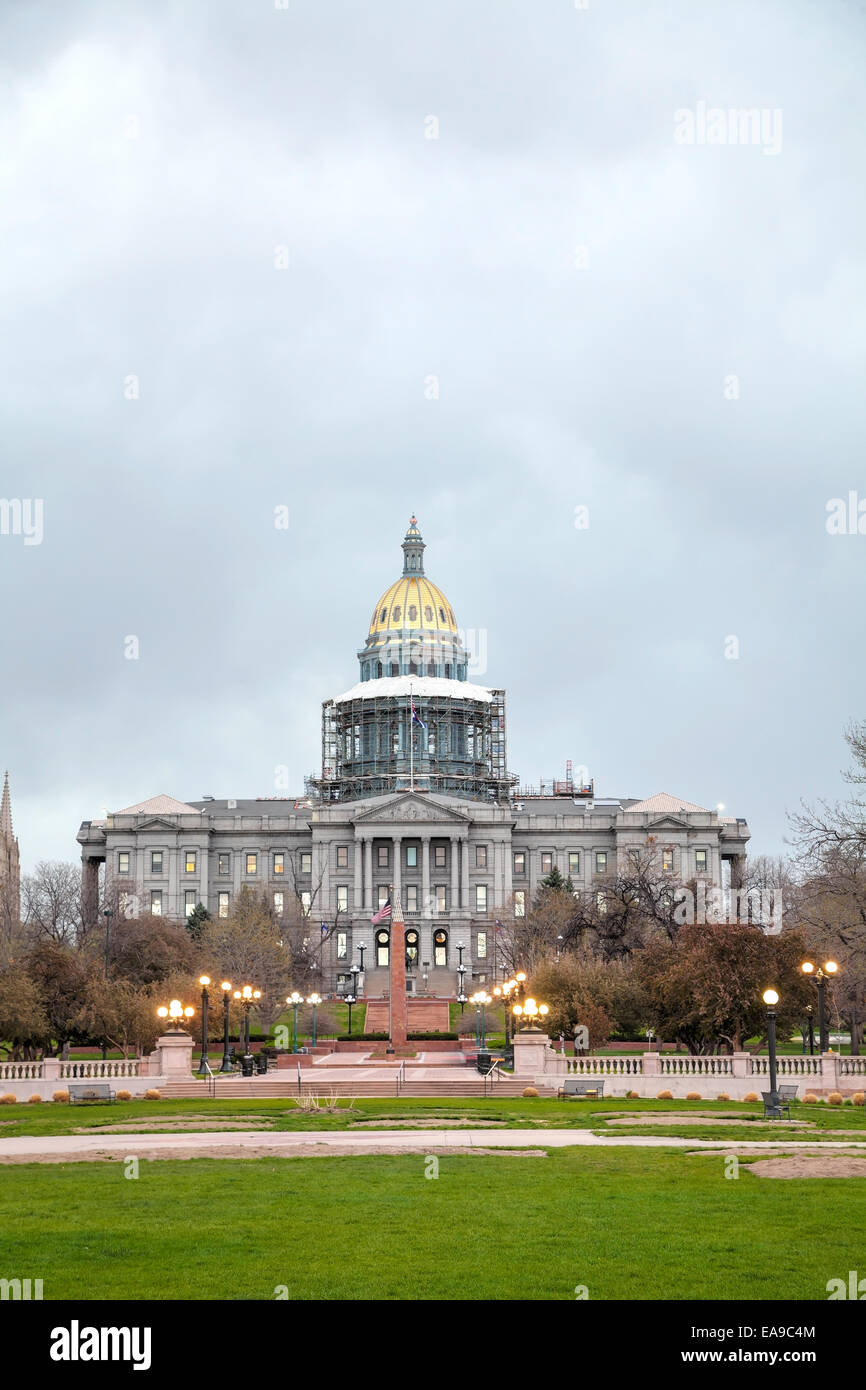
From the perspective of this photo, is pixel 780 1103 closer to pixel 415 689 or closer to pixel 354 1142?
pixel 354 1142

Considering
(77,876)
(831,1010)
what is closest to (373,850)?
(77,876)

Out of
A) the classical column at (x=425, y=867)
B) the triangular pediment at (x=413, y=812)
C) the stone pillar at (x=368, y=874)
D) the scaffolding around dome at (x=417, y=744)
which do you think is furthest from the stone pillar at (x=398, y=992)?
the scaffolding around dome at (x=417, y=744)

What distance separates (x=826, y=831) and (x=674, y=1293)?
43412mm

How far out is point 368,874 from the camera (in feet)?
516

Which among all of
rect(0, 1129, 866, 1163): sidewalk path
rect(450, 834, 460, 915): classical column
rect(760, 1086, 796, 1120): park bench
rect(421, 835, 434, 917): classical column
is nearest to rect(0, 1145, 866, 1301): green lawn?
rect(0, 1129, 866, 1163): sidewalk path

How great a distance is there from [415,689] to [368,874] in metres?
20.6

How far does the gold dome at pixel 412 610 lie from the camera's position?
180 metres

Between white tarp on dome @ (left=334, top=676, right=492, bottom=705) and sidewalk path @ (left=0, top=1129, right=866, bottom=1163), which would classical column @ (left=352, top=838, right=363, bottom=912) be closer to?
white tarp on dome @ (left=334, top=676, right=492, bottom=705)

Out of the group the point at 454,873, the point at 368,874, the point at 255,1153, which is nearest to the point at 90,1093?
the point at 255,1153

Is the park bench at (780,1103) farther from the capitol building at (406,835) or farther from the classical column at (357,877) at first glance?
the classical column at (357,877)

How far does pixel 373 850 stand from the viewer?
159625 mm

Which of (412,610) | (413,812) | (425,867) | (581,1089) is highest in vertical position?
(412,610)
